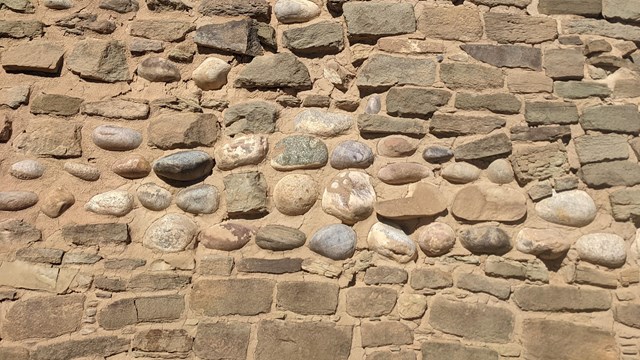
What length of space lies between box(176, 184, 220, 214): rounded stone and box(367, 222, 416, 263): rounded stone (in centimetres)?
61

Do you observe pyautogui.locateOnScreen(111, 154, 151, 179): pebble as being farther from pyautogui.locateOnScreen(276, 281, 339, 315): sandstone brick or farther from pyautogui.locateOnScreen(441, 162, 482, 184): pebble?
pyautogui.locateOnScreen(441, 162, 482, 184): pebble

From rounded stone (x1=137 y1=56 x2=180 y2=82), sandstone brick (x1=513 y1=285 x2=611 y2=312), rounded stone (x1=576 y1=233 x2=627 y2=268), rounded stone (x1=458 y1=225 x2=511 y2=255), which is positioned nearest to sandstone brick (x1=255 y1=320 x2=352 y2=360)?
rounded stone (x1=458 y1=225 x2=511 y2=255)

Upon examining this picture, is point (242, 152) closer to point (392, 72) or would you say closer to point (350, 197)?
point (350, 197)

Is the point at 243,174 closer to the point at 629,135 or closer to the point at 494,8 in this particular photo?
the point at 494,8

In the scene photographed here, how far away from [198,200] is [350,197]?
1.88 ft

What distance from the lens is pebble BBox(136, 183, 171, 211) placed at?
186 cm

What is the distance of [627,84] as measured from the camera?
205 centimetres

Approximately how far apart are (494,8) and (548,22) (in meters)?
0.23

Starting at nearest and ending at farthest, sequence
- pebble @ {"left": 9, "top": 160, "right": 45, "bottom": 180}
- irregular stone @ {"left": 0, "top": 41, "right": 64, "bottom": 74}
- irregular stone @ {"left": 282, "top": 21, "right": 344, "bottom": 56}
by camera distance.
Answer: pebble @ {"left": 9, "top": 160, "right": 45, "bottom": 180} < irregular stone @ {"left": 0, "top": 41, "right": 64, "bottom": 74} < irregular stone @ {"left": 282, "top": 21, "right": 344, "bottom": 56}

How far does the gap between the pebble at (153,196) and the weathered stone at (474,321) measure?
1.07m

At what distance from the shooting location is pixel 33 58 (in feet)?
6.44

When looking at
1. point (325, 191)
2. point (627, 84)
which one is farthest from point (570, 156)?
point (325, 191)

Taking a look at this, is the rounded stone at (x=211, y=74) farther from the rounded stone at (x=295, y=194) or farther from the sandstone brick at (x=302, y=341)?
the sandstone brick at (x=302, y=341)

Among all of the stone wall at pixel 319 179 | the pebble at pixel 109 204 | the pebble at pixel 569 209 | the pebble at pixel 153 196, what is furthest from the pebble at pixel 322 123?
the pebble at pixel 569 209
